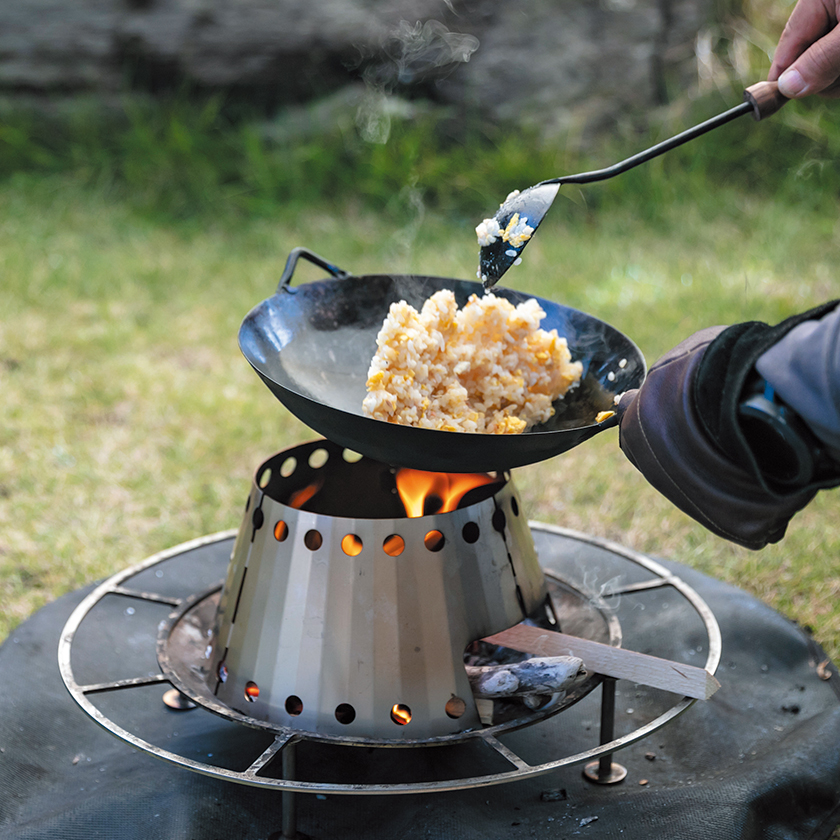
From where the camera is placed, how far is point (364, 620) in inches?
66.3

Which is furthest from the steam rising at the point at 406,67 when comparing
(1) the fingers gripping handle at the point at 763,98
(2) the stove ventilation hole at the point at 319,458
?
(1) the fingers gripping handle at the point at 763,98

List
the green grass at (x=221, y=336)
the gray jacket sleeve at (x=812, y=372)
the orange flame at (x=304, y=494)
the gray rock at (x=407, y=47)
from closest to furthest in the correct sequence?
the gray jacket sleeve at (x=812, y=372) → the orange flame at (x=304, y=494) → the green grass at (x=221, y=336) → the gray rock at (x=407, y=47)

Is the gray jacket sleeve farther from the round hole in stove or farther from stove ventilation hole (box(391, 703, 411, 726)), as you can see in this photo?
stove ventilation hole (box(391, 703, 411, 726))

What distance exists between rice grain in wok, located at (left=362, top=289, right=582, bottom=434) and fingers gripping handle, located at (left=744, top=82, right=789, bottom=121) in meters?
0.58

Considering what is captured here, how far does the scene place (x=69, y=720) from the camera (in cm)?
205

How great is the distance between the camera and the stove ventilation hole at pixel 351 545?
1.69 m

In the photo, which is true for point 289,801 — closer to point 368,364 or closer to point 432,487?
point 432,487

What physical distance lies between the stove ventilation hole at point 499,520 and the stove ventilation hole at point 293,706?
51 centimetres

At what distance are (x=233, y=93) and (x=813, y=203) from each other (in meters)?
3.69

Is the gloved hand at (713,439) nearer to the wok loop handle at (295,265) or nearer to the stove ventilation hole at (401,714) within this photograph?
the stove ventilation hole at (401,714)

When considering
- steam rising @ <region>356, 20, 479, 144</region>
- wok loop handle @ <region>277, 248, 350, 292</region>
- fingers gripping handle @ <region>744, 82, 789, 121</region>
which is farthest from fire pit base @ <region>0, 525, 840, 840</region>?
steam rising @ <region>356, 20, 479, 144</region>

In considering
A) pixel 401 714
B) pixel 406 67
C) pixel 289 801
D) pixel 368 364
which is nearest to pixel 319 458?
pixel 368 364

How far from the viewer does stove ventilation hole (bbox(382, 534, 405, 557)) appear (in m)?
1.69

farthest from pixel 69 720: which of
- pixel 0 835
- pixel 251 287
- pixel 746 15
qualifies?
pixel 746 15
